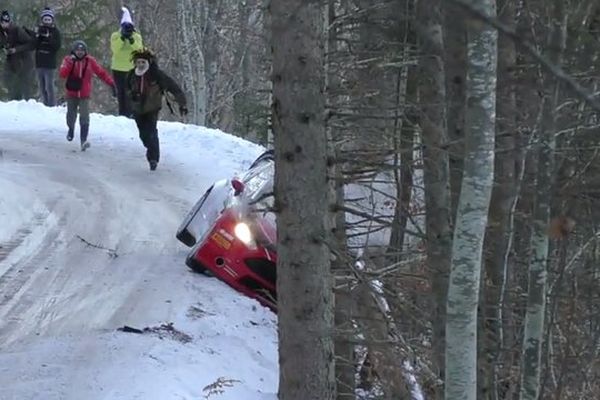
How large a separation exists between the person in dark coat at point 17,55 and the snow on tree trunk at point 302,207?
15163mm

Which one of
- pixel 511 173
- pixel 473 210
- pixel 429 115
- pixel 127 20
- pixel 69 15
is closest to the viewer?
pixel 473 210

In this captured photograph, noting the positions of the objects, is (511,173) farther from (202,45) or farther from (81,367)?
(202,45)

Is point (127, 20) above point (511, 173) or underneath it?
above

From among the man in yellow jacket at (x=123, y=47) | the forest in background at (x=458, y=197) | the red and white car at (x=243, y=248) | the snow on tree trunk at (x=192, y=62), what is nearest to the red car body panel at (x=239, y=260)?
the red and white car at (x=243, y=248)

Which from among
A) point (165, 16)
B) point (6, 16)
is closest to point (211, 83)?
point (165, 16)

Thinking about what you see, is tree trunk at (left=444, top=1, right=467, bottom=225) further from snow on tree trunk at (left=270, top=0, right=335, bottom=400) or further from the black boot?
the black boot

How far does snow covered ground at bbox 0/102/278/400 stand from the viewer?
834 centimetres

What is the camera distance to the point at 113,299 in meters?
10.2

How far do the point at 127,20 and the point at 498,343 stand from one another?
1202 centimetres

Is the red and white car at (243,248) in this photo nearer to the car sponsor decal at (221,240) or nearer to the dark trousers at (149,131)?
the car sponsor decal at (221,240)

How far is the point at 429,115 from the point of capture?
29.4ft

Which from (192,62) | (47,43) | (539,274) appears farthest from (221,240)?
(192,62)

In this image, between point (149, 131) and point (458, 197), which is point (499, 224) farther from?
point (149, 131)

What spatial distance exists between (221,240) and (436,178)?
9.56 ft
